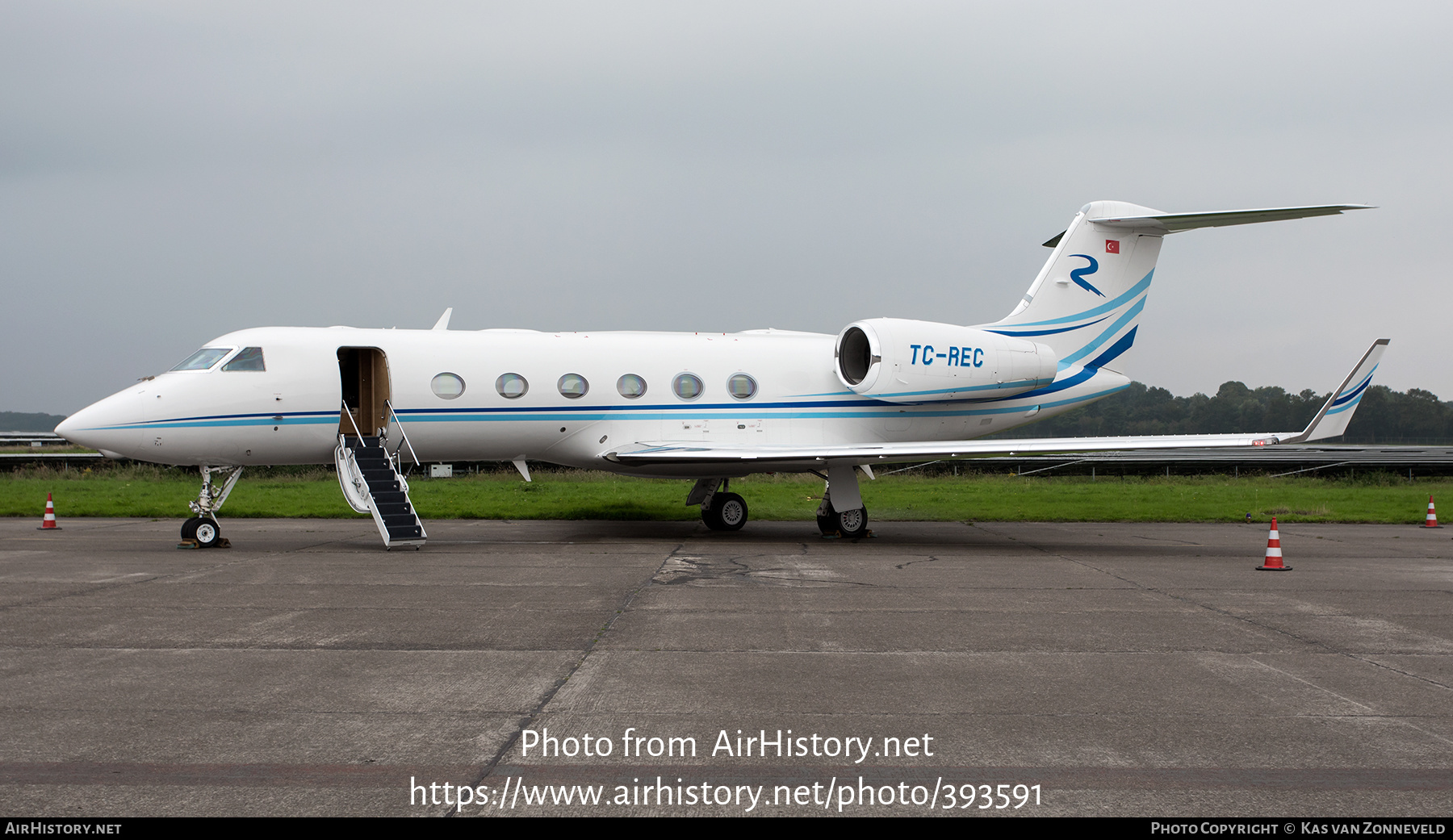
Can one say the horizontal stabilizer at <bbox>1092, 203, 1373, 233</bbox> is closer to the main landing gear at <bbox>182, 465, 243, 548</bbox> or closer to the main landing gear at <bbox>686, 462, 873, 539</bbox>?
the main landing gear at <bbox>686, 462, 873, 539</bbox>

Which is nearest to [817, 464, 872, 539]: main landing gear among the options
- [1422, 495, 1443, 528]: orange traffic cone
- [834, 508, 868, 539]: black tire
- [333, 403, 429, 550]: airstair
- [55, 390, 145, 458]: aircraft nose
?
[834, 508, 868, 539]: black tire

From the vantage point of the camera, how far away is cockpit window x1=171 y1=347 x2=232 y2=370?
15.1m

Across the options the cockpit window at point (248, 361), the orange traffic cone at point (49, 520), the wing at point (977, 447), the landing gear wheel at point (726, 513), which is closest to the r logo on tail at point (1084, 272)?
the wing at point (977, 447)

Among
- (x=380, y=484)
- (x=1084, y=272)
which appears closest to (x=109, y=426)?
(x=380, y=484)

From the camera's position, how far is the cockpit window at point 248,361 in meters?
15.2

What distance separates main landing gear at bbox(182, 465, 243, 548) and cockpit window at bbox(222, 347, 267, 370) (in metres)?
1.53

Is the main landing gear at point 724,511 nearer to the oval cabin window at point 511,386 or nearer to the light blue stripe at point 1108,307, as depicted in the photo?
the oval cabin window at point 511,386

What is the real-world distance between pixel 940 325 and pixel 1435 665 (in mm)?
11208

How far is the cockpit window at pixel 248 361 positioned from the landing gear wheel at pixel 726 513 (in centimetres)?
766

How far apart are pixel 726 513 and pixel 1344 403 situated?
959 cm

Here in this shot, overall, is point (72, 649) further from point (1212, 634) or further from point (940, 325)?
point (940, 325)

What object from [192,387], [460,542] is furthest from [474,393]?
[192,387]

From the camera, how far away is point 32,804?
173 inches

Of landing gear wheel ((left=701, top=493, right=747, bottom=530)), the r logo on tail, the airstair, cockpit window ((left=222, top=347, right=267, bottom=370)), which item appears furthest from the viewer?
the r logo on tail
